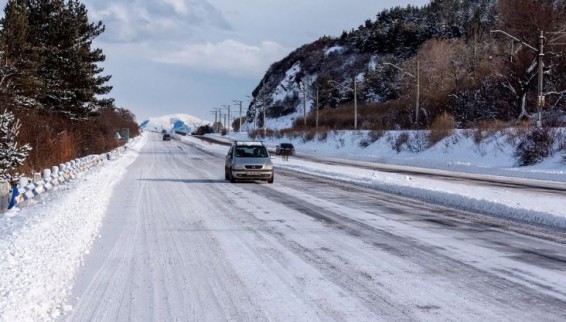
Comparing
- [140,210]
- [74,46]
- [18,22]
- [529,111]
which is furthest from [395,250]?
[529,111]

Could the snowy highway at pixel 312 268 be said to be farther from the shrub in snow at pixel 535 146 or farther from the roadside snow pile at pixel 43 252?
the shrub in snow at pixel 535 146

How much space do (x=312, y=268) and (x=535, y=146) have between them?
2859 cm

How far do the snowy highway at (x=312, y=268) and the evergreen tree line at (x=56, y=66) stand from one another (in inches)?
809

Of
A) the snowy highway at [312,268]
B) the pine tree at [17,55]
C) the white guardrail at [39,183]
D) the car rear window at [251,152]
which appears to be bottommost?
the snowy highway at [312,268]

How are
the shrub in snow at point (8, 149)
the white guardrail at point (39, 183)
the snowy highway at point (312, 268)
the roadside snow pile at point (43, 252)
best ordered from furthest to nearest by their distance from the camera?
the shrub in snow at point (8, 149) → the white guardrail at point (39, 183) → the snowy highway at point (312, 268) → the roadside snow pile at point (43, 252)

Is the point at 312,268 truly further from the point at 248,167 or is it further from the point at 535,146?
the point at 535,146

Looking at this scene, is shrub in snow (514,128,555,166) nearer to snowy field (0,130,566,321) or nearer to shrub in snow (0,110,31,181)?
snowy field (0,130,566,321)

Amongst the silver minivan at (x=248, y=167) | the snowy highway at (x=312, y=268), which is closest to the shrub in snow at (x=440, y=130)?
the silver minivan at (x=248, y=167)

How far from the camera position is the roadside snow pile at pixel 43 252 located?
5.54m

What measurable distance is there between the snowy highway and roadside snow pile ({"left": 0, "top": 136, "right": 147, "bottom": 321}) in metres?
0.21

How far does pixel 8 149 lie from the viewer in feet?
68.0

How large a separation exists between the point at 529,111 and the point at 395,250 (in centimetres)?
4576

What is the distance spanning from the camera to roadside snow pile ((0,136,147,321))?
18.2 ft

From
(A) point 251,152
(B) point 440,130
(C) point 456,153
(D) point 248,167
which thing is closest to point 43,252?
(D) point 248,167
